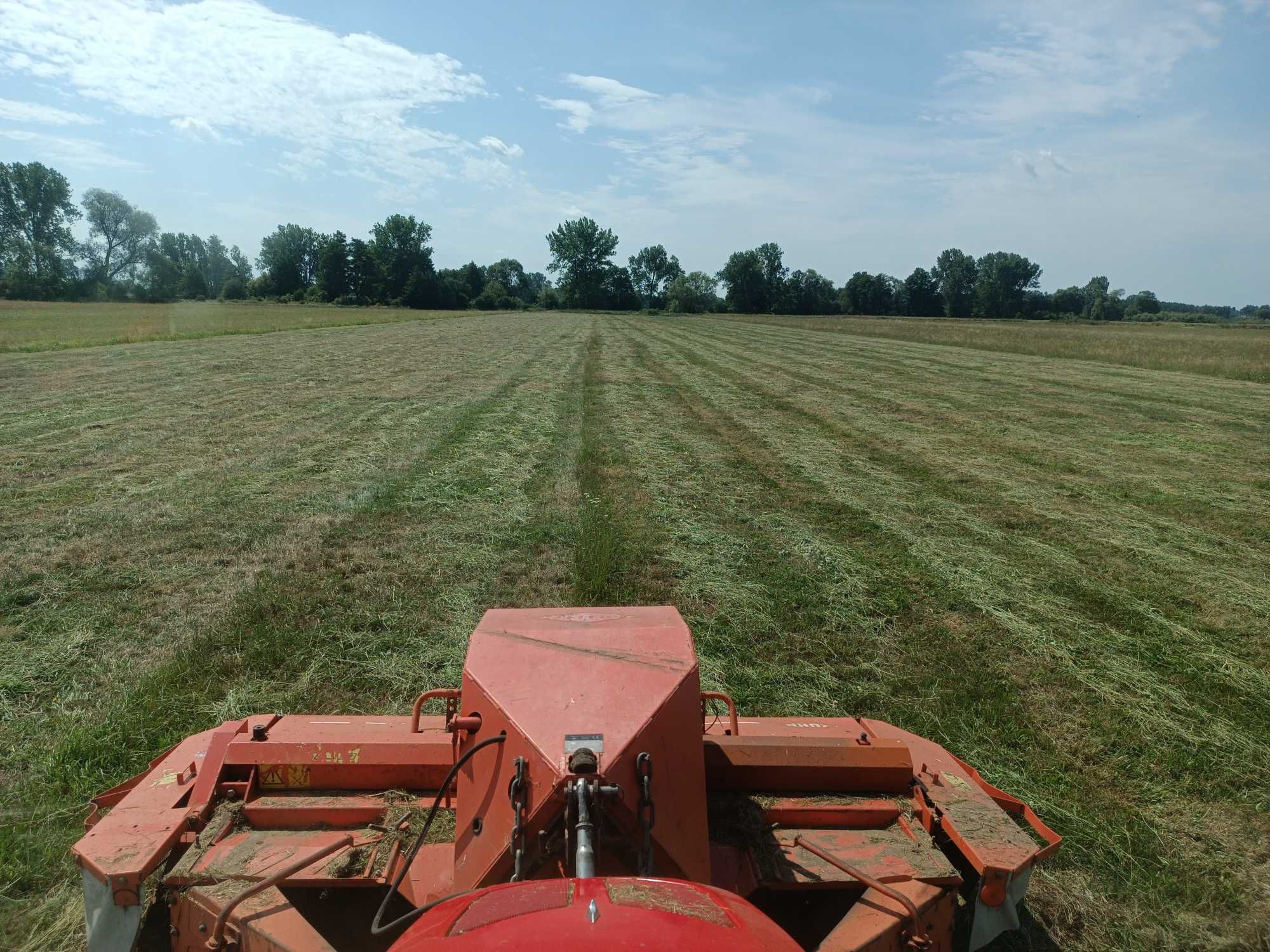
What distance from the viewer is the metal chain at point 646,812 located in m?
2.19

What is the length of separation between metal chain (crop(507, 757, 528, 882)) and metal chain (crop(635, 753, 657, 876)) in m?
0.32

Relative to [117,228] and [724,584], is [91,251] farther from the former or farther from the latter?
[724,584]

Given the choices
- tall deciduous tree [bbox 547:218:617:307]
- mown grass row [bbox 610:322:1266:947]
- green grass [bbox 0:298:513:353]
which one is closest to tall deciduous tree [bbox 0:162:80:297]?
green grass [bbox 0:298:513:353]

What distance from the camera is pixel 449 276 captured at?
111m

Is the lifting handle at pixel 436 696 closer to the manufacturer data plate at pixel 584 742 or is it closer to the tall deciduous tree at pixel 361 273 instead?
the manufacturer data plate at pixel 584 742

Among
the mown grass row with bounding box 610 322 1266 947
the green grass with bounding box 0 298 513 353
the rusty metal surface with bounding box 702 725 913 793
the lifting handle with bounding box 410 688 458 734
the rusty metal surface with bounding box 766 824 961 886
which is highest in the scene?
the lifting handle with bounding box 410 688 458 734

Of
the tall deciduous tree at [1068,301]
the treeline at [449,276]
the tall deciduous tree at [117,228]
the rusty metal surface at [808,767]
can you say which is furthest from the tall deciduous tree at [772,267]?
the rusty metal surface at [808,767]

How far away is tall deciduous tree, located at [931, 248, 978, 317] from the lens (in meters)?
110

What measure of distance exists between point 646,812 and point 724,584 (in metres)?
4.50

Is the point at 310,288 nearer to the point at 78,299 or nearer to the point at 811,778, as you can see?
the point at 78,299

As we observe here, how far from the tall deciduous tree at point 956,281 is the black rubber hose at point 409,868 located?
11341 cm

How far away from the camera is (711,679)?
505 cm

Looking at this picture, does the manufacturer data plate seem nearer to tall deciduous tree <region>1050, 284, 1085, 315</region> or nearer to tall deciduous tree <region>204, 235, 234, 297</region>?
tall deciduous tree <region>204, 235, 234, 297</region>

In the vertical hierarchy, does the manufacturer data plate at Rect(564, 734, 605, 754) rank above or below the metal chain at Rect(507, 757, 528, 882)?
above
